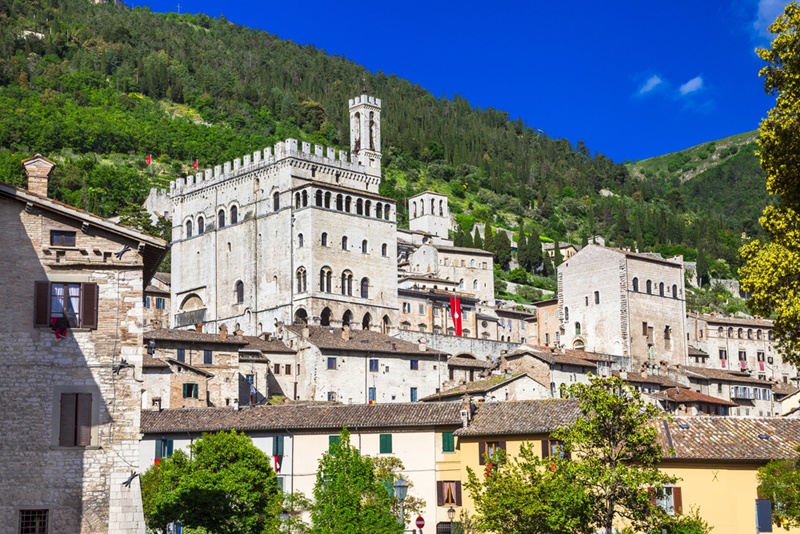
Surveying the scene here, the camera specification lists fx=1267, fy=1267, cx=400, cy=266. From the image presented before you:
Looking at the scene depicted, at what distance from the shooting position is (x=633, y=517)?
35.1 metres

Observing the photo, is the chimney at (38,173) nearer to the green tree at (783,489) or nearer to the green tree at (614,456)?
the green tree at (614,456)

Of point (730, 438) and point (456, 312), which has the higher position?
point (456, 312)

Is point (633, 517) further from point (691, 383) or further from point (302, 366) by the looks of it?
point (691, 383)

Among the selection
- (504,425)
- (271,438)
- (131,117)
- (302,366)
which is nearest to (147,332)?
(302,366)

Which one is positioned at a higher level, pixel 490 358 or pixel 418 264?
pixel 418 264

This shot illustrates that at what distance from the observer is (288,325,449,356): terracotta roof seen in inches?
3214

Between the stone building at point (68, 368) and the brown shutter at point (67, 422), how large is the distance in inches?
0.9

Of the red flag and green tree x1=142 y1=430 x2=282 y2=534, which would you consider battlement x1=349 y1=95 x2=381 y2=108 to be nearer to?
the red flag

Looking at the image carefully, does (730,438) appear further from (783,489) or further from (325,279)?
(325,279)

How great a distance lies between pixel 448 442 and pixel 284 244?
169 feet

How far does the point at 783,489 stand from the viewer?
1142 inches

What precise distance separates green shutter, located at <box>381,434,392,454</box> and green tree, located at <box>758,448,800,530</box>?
26126mm

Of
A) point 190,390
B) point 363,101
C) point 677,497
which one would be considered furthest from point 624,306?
point 677,497

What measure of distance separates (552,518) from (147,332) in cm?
4228
